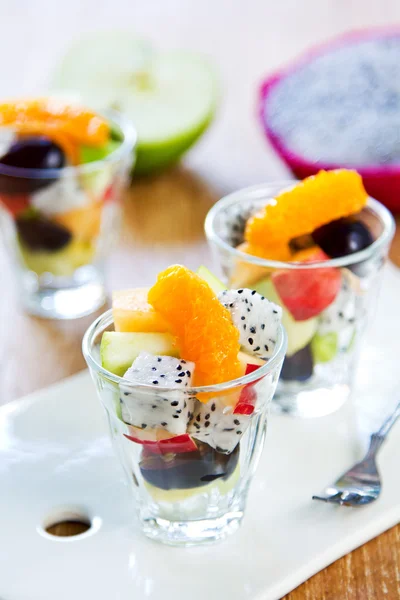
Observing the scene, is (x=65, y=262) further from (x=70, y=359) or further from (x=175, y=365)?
(x=175, y=365)

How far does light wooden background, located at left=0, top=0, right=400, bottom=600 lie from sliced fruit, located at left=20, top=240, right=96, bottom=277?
70 mm

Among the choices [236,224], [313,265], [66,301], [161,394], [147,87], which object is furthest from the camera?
[147,87]

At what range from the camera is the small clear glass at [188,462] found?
790 mm

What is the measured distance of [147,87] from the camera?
1776 mm

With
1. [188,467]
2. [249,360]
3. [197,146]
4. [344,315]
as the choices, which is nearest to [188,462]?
[188,467]

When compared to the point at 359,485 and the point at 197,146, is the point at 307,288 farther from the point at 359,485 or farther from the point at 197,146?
the point at 197,146

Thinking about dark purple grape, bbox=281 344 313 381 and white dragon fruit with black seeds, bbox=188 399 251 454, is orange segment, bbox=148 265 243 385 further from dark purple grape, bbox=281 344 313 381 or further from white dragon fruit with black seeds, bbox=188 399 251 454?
dark purple grape, bbox=281 344 313 381

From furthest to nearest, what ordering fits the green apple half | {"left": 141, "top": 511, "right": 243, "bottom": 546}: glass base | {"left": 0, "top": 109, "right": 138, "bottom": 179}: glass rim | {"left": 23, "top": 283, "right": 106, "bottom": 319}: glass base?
1. the green apple half
2. {"left": 23, "top": 283, "right": 106, "bottom": 319}: glass base
3. {"left": 0, "top": 109, "right": 138, "bottom": 179}: glass rim
4. {"left": 141, "top": 511, "right": 243, "bottom": 546}: glass base

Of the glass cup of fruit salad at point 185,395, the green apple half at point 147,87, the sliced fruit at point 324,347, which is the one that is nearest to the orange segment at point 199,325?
the glass cup of fruit salad at point 185,395

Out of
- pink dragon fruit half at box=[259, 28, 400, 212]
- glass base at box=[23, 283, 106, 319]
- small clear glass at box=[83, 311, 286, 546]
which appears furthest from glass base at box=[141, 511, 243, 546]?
pink dragon fruit half at box=[259, 28, 400, 212]

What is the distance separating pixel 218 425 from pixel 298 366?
287 mm

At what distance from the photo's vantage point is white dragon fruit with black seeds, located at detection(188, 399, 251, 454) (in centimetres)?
77

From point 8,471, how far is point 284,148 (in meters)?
0.84

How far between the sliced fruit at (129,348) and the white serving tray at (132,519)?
187 mm
